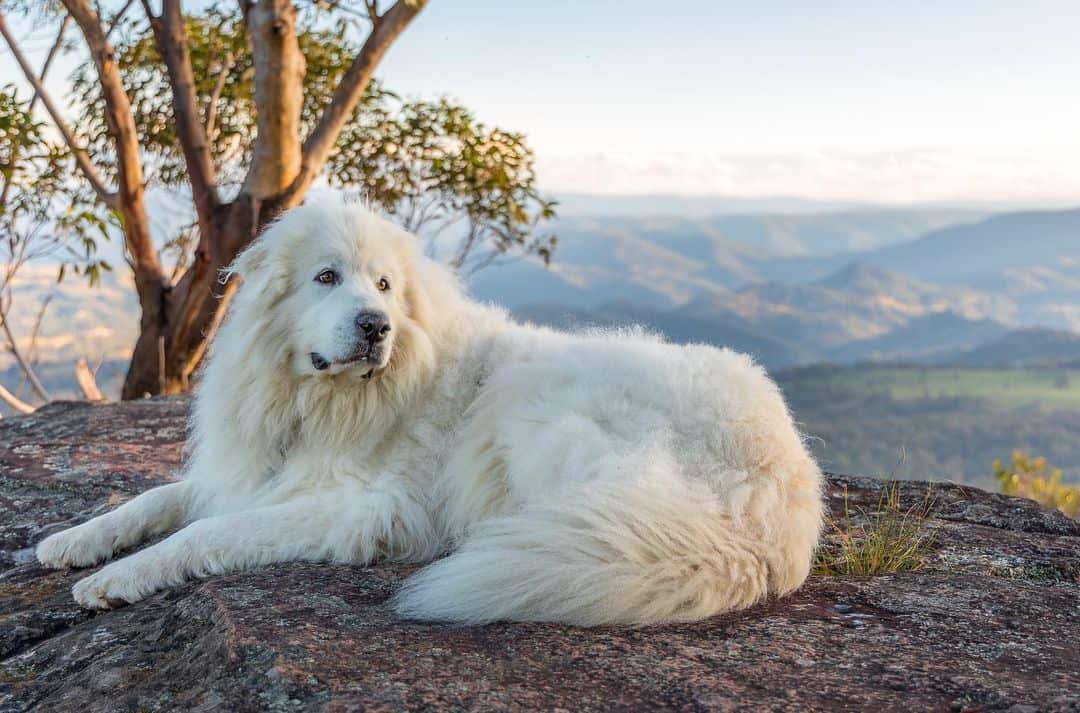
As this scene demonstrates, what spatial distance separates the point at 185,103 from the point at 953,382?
166 m

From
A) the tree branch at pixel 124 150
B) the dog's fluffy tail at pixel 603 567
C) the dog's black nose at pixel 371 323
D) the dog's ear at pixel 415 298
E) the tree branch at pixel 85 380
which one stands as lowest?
the tree branch at pixel 85 380

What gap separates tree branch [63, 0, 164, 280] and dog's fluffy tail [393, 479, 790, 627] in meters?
6.71

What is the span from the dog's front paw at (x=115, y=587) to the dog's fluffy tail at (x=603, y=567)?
1136 mm

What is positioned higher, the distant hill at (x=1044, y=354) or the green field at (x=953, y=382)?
the distant hill at (x=1044, y=354)

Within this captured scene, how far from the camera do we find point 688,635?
10.4 ft

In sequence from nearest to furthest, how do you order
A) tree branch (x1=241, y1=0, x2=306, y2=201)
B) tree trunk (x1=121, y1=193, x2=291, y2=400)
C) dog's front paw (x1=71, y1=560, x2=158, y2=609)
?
dog's front paw (x1=71, y1=560, x2=158, y2=609)
tree branch (x1=241, y1=0, x2=306, y2=201)
tree trunk (x1=121, y1=193, x2=291, y2=400)

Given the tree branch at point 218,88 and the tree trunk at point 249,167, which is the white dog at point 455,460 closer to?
the tree trunk at point 249,167

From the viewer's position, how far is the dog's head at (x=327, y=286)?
14.1 ft

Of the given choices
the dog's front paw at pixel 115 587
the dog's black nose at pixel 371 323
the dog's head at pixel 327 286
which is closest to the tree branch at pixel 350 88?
the dog's head at pixel 327 286

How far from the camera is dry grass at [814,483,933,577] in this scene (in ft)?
14.0

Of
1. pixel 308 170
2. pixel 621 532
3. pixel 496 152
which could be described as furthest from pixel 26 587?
pixel 496 152

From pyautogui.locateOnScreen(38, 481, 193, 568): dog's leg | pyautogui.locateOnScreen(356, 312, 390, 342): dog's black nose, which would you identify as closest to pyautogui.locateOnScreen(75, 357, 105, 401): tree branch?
pyautogui.locateOnScreen(38, 481, 193, 568): dog's leg

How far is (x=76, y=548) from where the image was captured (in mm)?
4469

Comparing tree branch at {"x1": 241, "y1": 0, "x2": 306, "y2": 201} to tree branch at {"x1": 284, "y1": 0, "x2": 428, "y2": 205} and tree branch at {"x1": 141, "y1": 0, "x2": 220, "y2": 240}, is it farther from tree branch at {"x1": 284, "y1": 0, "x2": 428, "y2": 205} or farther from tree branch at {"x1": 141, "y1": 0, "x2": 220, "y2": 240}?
tree branch at {"x1": 141, "y1": 0, "x2": 220, "y2": 240}
